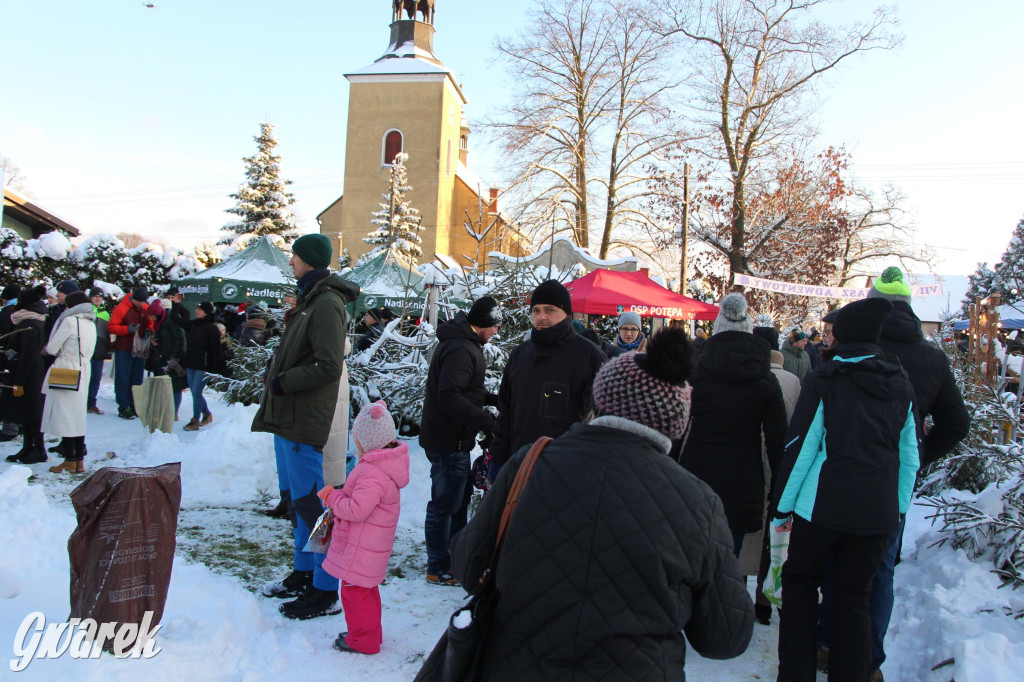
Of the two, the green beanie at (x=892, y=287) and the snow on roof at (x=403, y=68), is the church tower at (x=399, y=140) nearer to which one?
the snow on roof at (x=403, y=68)

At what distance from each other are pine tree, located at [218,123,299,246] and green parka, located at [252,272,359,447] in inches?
1304

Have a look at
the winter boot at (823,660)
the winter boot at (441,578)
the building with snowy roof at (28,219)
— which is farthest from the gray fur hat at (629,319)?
the building with snowy roof at (28,219)

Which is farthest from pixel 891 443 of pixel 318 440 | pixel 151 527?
pixel 151 527

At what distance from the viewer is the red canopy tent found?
9781 millimetres

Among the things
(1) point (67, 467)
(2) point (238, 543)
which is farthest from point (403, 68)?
(2) point (238, 543)

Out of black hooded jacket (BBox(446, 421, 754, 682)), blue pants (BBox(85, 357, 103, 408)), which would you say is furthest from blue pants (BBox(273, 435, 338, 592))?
blue pants (BBox(85, 357, 103, 408))

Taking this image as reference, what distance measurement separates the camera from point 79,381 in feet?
23.7

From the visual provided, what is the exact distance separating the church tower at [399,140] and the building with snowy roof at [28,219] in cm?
2152

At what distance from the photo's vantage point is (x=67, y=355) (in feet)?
23.7

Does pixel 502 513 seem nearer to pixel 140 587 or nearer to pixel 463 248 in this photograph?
pixel 140 587

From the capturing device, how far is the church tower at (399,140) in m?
45.5

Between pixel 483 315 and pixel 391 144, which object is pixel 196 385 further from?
pixel 391 144

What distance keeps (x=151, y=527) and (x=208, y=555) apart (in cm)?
206

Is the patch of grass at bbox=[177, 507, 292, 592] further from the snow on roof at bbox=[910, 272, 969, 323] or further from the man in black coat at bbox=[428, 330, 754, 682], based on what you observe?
the snow on roof at bbox=[910, 272, 969, 323]
